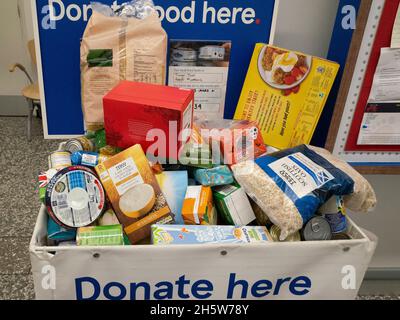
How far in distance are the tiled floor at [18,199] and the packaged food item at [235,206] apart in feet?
3.98

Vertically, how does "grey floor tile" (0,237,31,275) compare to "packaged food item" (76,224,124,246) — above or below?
below

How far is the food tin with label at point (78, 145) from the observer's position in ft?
3.45

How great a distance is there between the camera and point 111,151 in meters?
1.04

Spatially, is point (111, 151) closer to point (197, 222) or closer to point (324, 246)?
point (197, 222)

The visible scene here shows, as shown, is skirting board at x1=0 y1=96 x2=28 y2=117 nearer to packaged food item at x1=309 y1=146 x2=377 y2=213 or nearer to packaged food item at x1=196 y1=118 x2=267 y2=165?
packaged food item at x1=196 y1=118 x2=267 y2=165

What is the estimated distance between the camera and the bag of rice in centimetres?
85

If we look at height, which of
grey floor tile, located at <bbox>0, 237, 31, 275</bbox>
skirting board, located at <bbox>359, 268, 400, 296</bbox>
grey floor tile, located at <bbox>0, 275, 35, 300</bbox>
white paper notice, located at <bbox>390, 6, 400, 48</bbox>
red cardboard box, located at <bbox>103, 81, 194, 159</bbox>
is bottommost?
grey floor tile, located at <bbox>0, 275, 35, 300</bbox>

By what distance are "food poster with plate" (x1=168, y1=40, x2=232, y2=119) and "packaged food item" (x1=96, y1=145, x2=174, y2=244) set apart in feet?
1.29

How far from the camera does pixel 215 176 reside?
37.1 inches

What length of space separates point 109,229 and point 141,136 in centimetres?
27

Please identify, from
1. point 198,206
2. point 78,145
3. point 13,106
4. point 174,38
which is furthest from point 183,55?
point 13,106

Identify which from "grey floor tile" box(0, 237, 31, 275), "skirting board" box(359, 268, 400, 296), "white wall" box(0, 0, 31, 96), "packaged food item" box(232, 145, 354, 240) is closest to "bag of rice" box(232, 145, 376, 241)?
"packaged food item" box(232, 145, 354, 240)

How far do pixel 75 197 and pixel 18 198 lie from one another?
1747 millimetres
